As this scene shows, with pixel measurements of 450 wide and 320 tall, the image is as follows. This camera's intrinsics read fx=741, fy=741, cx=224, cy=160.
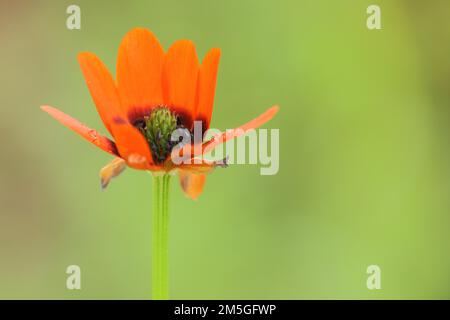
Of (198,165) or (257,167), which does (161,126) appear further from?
(257,167)

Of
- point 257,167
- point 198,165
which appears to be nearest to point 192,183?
point 198,165

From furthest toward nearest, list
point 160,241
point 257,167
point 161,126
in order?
point 257,167 < point 161,126 < point 160,241

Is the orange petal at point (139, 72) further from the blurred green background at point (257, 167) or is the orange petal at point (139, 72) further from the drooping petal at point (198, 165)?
the blurred green background at point (257, 167)

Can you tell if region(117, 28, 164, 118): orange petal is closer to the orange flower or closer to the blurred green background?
the orange flower

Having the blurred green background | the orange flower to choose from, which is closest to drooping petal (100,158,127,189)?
the orange flower

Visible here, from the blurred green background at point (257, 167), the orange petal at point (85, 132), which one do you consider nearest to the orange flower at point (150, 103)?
the orange petal at point (85, 132)

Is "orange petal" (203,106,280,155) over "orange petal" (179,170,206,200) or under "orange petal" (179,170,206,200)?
over
